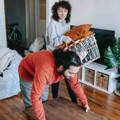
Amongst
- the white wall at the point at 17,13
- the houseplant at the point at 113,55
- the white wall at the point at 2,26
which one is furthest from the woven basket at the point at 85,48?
the white wall at the point at 17,13

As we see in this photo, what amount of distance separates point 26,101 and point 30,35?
161 inches

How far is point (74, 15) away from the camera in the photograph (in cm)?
403

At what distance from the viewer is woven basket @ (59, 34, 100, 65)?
2092mm

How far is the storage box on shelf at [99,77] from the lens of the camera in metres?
3.04

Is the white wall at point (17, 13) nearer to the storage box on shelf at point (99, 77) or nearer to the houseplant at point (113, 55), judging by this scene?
the storage box on shelf at point (99, 77)

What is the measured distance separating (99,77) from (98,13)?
46.2 inches

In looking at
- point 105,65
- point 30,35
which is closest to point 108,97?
point 105,65

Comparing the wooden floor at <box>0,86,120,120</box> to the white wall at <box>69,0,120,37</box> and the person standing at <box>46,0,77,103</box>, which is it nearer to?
the person standing at <box>46,0,77,103</box>

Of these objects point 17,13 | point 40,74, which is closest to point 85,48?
point 40,74

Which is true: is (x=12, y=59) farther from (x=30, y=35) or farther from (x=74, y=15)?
(x=30, y=35)

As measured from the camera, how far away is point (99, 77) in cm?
316

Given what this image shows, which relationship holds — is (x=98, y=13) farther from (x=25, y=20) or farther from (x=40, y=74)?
(x=25, y=20)

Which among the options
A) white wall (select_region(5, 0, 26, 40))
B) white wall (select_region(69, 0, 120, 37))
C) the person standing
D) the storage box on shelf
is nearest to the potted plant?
the storage box on shelf

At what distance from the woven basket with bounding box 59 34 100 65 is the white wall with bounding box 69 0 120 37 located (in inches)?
40.0
